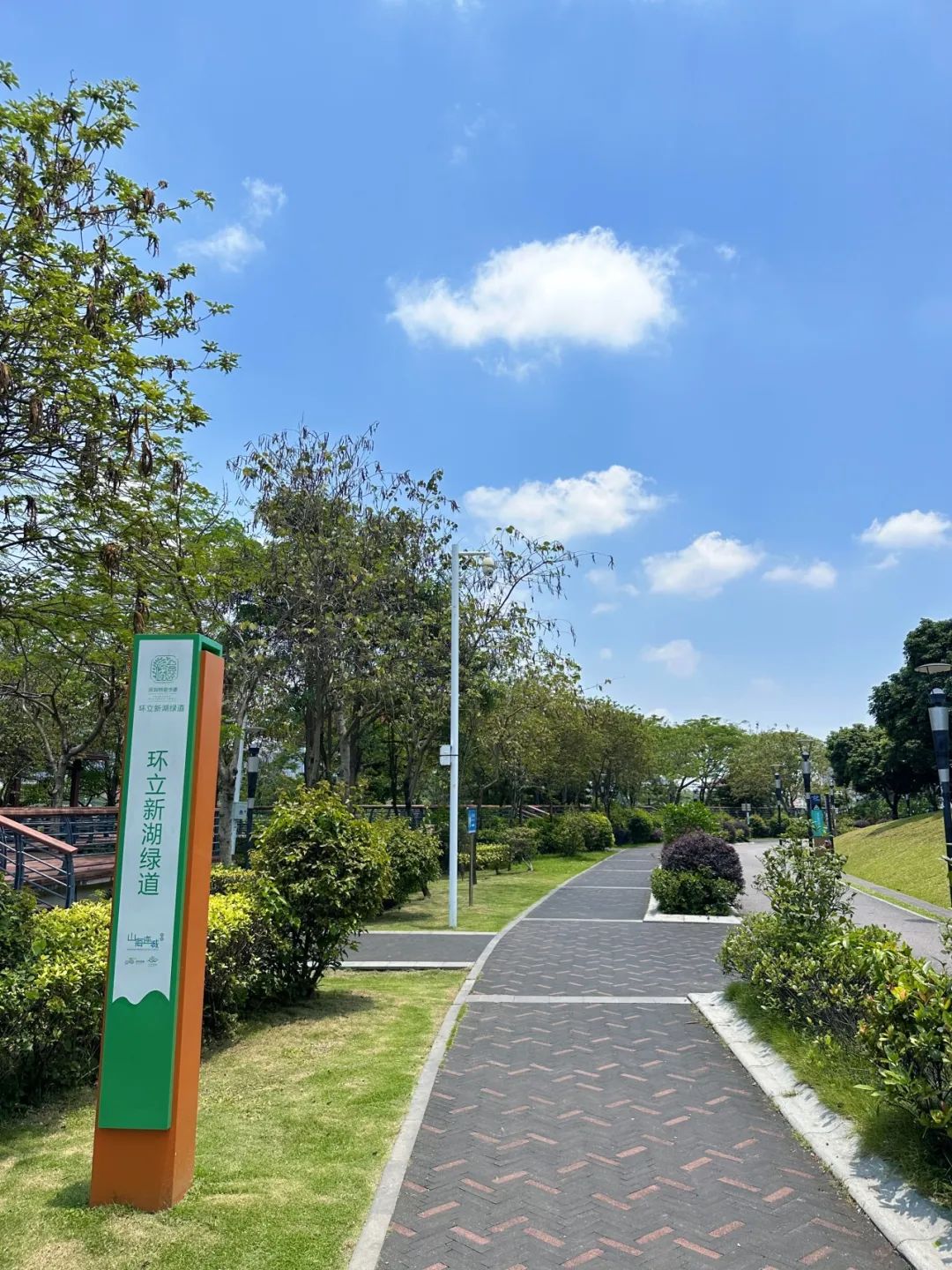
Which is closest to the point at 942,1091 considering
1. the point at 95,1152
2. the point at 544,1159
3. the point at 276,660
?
the point at 544,1159

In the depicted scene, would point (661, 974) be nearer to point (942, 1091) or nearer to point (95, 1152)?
point (942, 1091)

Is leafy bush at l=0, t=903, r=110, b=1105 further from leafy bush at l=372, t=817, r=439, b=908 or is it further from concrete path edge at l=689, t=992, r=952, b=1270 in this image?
leafy bush at l=372, t=817, r=439, b=908

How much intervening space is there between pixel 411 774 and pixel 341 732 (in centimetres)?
409

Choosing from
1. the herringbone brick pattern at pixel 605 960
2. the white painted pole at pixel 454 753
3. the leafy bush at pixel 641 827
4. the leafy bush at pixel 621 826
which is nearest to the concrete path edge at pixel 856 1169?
the herringbone brick pattern at pixel 605 960

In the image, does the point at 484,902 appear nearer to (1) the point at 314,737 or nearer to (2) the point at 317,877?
(1) the point at 314,737

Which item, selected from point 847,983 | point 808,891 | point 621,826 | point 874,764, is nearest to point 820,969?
point 847,983

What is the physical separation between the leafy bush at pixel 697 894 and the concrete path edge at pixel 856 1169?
864 centimetres

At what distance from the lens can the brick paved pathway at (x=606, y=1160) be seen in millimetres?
3883

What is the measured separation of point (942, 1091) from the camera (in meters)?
4.28

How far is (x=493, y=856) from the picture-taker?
1070 inches

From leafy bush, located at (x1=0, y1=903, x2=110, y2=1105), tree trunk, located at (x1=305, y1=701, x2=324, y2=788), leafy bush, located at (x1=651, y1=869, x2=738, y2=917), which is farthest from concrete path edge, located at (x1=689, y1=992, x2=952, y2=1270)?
tree trunk, located at (x1=305, y1=701, x2=324, y2=788)

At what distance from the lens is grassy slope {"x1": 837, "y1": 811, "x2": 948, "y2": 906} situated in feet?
71.5

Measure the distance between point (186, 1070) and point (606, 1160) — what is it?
2.26m

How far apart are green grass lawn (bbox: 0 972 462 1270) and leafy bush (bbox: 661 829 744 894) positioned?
9342 mm
